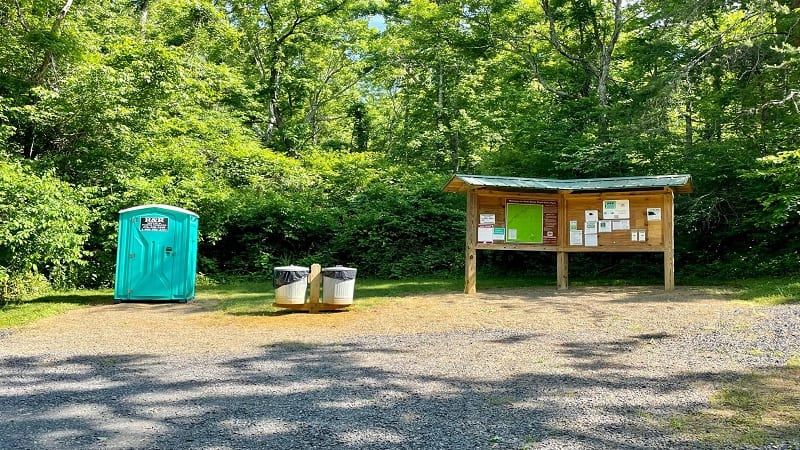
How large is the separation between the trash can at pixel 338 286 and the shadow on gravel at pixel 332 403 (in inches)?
125

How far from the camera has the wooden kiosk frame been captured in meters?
11.8

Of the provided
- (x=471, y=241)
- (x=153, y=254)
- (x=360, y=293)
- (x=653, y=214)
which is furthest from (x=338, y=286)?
(x=653, y=214)

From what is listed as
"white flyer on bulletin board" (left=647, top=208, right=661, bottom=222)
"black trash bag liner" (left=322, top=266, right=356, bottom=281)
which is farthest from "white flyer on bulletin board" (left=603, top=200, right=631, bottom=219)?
"black trash bag liner" (left=322, top=266, right=356, bottom=281)

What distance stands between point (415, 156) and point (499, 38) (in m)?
5.81

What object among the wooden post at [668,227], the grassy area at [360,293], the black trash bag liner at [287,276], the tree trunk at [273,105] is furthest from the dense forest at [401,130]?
the black trash bag liner at [287,276]

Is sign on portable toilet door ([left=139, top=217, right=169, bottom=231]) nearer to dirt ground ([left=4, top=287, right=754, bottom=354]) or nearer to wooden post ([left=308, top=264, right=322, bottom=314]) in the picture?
dirt ground ([left=4, top=287, right=754, bottom=354])

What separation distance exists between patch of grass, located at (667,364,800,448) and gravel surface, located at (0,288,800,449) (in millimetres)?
114

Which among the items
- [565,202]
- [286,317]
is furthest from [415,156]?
[286,317]

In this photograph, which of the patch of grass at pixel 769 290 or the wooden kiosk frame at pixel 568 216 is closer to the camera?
the patch of grass at pixel 769 290

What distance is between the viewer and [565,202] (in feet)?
40.6

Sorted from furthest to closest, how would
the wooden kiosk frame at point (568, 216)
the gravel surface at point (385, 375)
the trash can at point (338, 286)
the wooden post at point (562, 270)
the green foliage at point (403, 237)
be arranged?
the green foliage at point (403, 237)
the wooden post at point (562, 270)
the wooden kiosk frame at point (568, 216)
the trash can at point (338, 286)
the gravel surface at point (385, 375)

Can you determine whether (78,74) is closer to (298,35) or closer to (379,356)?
(379,356)

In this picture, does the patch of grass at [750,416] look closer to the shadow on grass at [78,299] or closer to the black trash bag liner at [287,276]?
the black trash bag liner at [287,276]

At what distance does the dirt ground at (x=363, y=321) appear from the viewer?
290 inches
